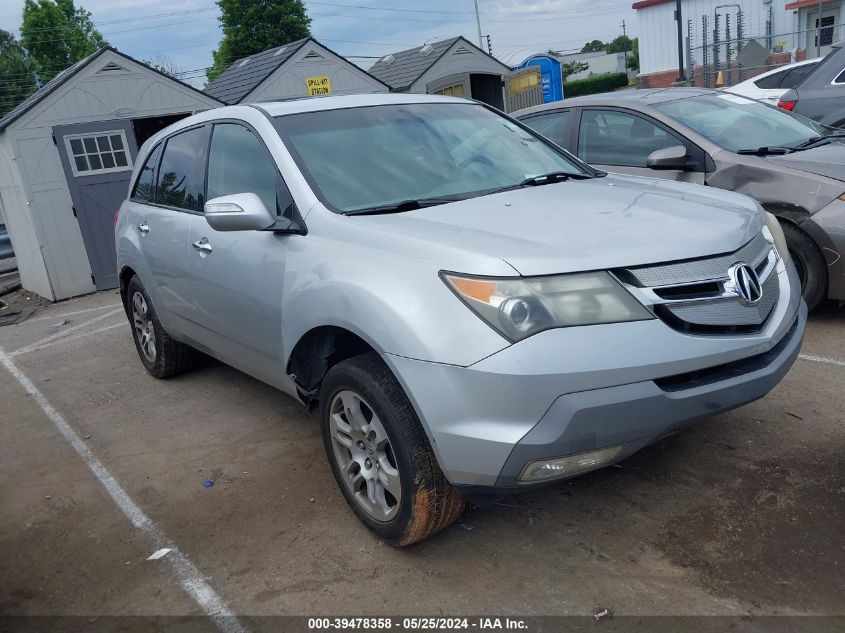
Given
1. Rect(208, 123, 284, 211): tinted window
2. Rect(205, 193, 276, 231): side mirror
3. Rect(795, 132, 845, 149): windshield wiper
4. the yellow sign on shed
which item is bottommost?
Rect(795, 132, 845, 149): windshield wiper

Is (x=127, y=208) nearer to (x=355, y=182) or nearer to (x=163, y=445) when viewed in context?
(x=163, y=445)

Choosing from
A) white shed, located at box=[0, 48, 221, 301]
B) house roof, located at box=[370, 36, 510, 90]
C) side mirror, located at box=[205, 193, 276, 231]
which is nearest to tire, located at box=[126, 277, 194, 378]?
side mirror, located at box=[205, 193, 276, 231]

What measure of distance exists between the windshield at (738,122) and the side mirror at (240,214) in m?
3.56

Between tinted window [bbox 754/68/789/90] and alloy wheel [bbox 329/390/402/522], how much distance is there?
8.76m

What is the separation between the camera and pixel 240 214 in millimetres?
3299

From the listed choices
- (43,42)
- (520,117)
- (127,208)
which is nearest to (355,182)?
(127,208)

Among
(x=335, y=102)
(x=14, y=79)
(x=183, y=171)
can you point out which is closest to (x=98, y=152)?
(x=183, y=171)

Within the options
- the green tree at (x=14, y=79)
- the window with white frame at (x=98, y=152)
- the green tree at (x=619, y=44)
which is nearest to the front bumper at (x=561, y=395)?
the window with white frame at (x=98, y=152)

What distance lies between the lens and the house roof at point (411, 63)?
715 inches

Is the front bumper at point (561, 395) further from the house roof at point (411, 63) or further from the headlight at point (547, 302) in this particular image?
the house roof at point (411, 63)

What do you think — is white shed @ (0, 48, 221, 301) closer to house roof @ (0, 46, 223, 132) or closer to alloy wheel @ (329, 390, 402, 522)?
house roof @ (0, 46, 223, 132)

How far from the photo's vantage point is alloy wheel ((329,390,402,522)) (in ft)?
9.65

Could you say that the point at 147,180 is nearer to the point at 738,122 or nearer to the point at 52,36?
the point at 738,122

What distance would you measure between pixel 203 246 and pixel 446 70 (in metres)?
15.7
